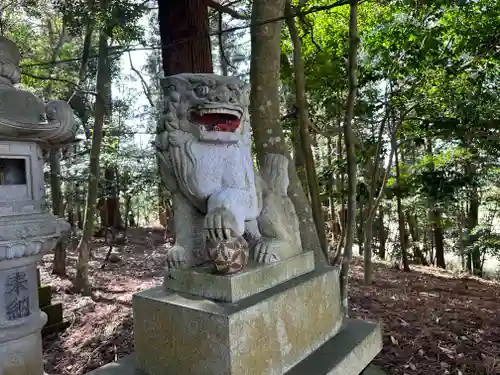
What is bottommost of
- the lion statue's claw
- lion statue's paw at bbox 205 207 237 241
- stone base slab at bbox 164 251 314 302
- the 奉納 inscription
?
the 奉納 inscription

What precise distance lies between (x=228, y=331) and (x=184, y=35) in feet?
10.0

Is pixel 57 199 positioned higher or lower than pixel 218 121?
lower

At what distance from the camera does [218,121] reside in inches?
75.2

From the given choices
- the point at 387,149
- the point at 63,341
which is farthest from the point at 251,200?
the point at 387,149

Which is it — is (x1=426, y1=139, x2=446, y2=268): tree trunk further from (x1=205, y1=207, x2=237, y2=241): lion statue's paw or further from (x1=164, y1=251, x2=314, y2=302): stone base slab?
(x1=205, y1=207, x2=237, y2=241): lion statue's paw

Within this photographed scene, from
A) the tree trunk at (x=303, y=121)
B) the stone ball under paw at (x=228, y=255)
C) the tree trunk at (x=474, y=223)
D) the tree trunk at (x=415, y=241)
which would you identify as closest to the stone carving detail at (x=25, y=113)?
the stone ball under paw at (x=228, y=255)

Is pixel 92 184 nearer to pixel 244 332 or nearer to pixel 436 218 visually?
pixel 244 332

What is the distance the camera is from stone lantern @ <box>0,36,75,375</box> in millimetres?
2865

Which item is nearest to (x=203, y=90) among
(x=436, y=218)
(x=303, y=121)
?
(x=303, y=121)

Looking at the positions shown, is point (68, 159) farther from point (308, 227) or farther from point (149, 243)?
point (308, 227)

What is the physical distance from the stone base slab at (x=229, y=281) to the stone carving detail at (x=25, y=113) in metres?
1.86

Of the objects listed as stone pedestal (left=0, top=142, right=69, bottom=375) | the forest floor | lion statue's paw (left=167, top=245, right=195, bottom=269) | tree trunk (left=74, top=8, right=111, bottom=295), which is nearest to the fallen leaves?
the forest floor

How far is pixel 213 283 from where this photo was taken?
1.80m

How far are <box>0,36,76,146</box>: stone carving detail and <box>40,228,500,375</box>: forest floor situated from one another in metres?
2.19
